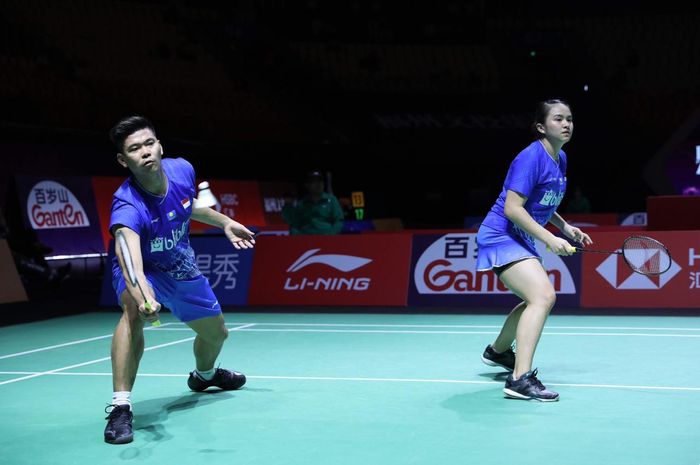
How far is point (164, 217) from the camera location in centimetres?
488

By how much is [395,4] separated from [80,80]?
12.6 metres

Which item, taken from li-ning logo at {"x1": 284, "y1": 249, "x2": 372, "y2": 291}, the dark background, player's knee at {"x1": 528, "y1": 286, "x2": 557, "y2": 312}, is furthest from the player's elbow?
the dark background

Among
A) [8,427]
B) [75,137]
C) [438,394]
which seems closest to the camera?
[8,427]

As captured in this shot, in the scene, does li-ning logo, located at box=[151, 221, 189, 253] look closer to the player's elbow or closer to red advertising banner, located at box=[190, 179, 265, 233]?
the player's elbow

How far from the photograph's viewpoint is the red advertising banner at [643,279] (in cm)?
998

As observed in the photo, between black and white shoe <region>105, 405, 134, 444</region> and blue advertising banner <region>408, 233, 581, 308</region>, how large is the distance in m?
6.51

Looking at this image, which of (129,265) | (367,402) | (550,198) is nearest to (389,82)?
(550,198)

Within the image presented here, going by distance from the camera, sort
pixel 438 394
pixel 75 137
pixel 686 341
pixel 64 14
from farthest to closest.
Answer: pixel 64 14
pixel 75 137
pixel 686 341
pixel 438 394

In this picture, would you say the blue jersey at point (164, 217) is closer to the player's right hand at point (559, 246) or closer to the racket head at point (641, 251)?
the player's right hand at point (559, 246)

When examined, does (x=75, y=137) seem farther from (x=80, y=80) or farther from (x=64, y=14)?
(x=64, y=14)

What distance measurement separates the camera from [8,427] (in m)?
4.97

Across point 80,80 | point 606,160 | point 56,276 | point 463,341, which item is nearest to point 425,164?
point 606,160

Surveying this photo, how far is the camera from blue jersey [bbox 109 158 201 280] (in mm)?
4656

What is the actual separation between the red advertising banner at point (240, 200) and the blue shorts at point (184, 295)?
16118 millimetres
